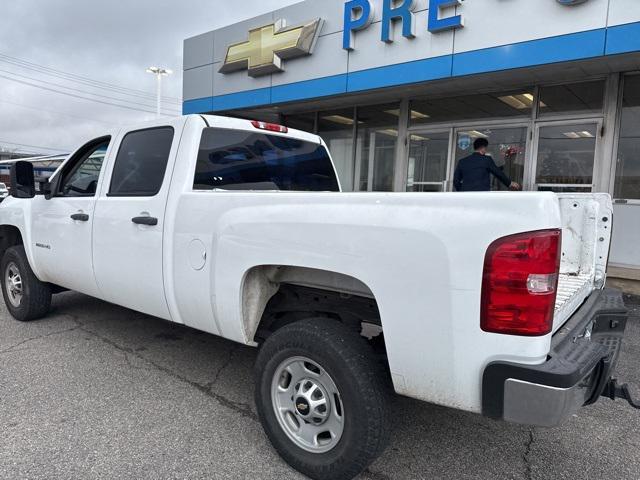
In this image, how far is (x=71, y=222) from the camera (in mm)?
3977

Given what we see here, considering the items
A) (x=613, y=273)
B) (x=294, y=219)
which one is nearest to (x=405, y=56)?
(x=613, y=273)

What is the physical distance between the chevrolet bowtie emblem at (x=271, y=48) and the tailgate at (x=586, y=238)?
7.43 m

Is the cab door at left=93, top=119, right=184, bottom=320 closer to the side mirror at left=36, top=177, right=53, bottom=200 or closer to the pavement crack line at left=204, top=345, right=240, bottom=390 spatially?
the pavement crack line at left=204, top=345, right=240, bottom=390

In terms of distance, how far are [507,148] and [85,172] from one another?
7.39 meters

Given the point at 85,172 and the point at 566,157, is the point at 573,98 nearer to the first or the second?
the point at 566,157

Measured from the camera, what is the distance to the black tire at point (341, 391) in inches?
82.9

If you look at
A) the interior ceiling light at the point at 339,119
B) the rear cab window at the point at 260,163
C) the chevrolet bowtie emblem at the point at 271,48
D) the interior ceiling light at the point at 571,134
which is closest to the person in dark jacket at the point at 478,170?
the interior ceiling light at the point at 571,134

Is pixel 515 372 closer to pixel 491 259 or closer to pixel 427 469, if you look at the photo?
pixel 491 259

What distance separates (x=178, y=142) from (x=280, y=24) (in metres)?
7.68

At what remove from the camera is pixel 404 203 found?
203 centimetres

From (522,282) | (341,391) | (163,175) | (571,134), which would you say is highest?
(571,134)

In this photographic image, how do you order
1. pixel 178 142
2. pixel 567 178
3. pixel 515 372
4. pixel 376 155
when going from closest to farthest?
pixel 515 372 < pixel 178 142 < pixel 567 178 < pixel 376 155

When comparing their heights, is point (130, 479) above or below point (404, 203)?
below

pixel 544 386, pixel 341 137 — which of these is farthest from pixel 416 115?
pixel 544 386
